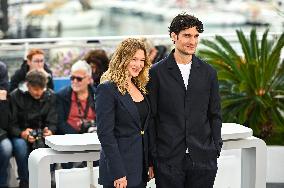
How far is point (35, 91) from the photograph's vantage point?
253 inches

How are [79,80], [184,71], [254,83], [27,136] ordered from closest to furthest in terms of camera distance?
1. [184,71]
2. [27,136]
3. [79,80]
4. [254,83]

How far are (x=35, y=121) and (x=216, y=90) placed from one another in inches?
105

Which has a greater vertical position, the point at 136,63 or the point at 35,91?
the point at 136,63

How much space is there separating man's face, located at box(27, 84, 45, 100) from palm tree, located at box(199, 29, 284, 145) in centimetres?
172

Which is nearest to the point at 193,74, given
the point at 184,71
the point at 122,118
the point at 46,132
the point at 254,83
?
the point at 184,71

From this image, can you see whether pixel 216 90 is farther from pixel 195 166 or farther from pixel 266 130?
pixel 266 130

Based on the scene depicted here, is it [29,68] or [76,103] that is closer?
[76,103]

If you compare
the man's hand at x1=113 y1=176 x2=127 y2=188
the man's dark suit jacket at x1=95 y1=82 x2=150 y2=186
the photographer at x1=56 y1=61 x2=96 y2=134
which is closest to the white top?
the man's dark suit jacket at x1=95 y1=82 x2=150 y2=186

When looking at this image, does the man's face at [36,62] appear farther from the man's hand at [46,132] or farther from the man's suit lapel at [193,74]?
the man's suit lapel at [193,74]

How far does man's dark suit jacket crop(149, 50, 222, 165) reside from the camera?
407cm

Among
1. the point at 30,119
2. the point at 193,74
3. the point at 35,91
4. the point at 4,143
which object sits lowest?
the point at 4,143

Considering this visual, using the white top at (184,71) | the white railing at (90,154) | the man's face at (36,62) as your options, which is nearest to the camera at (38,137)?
the man's face at (36,62)

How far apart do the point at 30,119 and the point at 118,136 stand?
2640mm

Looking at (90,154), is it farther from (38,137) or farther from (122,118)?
(38,137)
